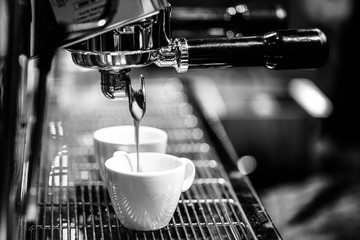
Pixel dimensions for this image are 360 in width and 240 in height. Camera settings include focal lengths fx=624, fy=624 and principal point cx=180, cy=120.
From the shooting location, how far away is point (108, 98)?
836mm

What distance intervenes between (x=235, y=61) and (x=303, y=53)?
0.09 metres

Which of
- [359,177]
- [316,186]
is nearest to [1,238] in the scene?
[316,186]

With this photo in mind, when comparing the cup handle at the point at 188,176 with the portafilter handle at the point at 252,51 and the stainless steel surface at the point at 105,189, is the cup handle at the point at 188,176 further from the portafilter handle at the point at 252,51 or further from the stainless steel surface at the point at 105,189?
the portafilter handle at the point at 252,51

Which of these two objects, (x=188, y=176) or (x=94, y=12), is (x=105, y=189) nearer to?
(x=188, y=176)

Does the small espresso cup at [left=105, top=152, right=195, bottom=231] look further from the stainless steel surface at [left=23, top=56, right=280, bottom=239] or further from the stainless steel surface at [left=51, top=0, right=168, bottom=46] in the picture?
the stainless steel surface at [left=51, top=0, right=168, bottom=46]

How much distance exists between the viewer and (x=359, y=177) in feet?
6.77

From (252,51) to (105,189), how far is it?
301mm

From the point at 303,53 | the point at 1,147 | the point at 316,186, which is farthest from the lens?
the point at 316,186

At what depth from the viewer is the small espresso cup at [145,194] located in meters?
0.77

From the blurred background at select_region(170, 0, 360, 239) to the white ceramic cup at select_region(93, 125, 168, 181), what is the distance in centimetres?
19

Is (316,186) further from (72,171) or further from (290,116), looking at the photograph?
(72,171)

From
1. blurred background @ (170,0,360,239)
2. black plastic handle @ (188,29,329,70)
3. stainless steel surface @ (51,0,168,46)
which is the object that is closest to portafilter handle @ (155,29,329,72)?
black plastic handle @ (188,29,329,70)

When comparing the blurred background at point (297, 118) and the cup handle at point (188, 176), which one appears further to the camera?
the blurred background at point (297, 118)

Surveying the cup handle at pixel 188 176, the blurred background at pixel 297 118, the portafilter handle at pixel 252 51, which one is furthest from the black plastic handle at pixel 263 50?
the blurred background at pixel 297 118
